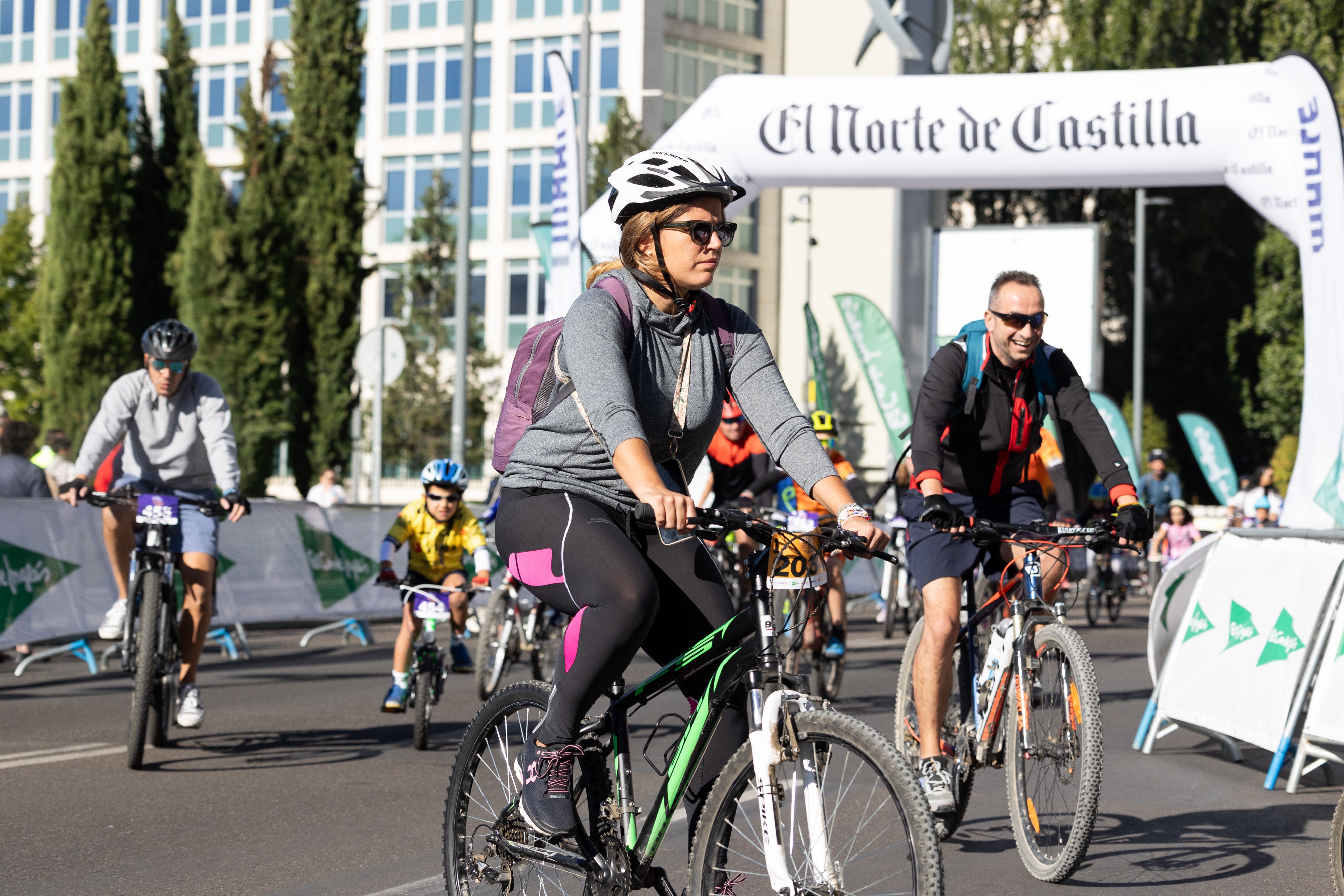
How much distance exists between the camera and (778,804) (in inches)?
137

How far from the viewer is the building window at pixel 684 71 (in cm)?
5200

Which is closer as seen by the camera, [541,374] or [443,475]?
[541,374]

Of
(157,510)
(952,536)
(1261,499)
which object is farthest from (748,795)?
(1261,499)

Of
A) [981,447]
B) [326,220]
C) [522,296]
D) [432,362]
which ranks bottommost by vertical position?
[981,447]

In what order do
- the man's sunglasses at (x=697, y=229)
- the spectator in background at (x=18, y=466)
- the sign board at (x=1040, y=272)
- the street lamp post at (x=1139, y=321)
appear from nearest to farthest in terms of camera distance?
the man's sunglasses at (x=697, y=229) < the spectator in background at (x=18, y=466) < the sign board at (x=1040, y=272) < the street lamp post at (x=1139, y=321)

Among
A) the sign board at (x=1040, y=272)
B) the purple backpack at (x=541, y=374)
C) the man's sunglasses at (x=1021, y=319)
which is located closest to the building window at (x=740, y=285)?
the sign board at (x=1040, y=272)

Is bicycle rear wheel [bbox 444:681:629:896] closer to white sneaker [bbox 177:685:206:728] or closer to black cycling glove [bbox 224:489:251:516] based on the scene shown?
black cycling glove [bbox 224:489:251:516]

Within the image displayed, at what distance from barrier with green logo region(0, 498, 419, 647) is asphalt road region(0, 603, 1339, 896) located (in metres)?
1.96

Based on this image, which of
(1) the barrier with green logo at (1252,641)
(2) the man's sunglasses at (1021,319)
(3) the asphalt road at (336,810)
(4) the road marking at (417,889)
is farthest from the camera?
(1) the barrier with green logo at (1252,641)

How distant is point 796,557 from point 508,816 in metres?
1.09

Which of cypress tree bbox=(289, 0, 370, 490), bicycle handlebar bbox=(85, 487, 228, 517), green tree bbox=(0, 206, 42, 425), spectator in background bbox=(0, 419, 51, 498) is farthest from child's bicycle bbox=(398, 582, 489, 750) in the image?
green tree bbox=(0, 206, 42, 425)

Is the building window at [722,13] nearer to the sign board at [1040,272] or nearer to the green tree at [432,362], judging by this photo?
the green tree at [432,362]

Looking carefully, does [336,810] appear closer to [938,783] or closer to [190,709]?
[190,709]

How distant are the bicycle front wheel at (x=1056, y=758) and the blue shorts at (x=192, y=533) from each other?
13.2 ft
